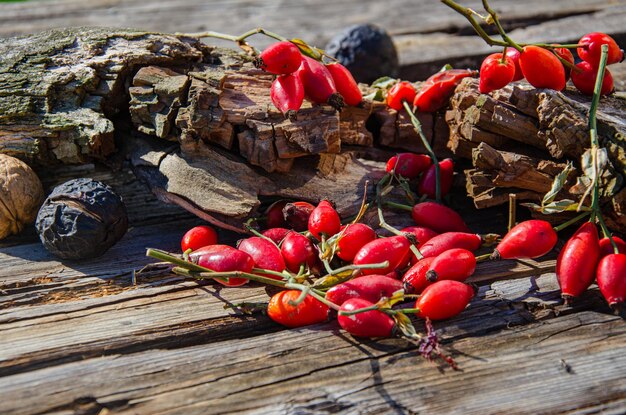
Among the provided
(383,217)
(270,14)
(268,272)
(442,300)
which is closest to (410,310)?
(442,300)

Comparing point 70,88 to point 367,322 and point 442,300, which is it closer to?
point 367,322

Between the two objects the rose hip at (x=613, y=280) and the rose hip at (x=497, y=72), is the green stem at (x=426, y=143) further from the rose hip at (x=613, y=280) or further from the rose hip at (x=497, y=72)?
the rose hip at (x=613, y=280)

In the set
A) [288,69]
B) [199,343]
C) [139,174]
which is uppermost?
[288,69]

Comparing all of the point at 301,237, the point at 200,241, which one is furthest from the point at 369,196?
the point at 200,241

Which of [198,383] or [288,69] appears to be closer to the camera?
[198,383]

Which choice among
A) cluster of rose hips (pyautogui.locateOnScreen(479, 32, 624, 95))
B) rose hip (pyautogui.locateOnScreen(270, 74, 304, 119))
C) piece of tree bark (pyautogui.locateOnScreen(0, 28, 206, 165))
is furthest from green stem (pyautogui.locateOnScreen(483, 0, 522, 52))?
piece of tree bark (pyautogui.locateOnScreen(0, 28, 206, 165))

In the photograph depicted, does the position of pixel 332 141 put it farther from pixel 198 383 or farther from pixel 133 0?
pixel 133 0

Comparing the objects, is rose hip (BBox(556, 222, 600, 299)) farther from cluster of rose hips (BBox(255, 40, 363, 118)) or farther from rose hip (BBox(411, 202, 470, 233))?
cluster of rose hips (BBox(255, 40, 363, 118))

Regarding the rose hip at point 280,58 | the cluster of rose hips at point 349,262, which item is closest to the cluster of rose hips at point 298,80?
the rose hip at point 280,58
